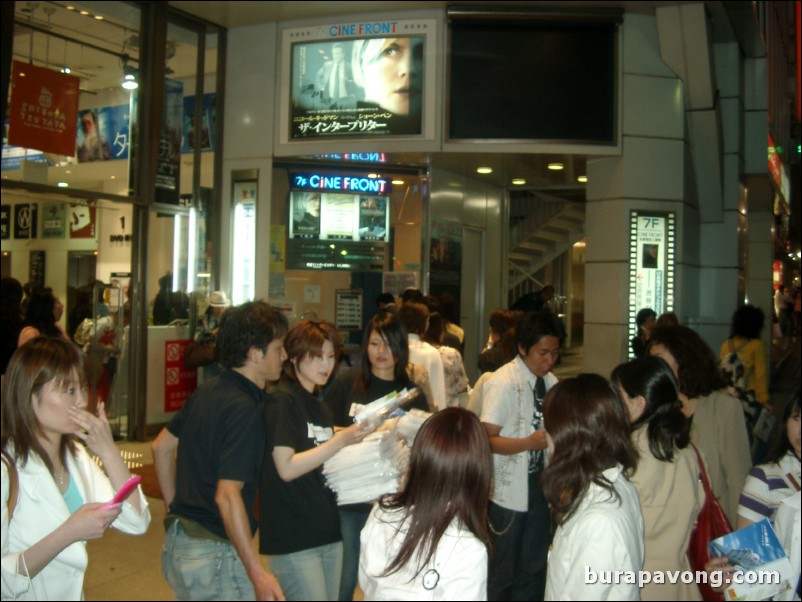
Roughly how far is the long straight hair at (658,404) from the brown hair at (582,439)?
442 mm

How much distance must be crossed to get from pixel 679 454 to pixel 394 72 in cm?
707

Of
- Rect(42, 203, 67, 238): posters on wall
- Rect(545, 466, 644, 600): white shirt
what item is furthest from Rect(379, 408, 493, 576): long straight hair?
Rect(42, 203, 67, 238): posters on wall

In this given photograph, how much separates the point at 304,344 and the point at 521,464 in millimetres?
1745

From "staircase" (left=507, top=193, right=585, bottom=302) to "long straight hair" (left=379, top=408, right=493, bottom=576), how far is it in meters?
10.7

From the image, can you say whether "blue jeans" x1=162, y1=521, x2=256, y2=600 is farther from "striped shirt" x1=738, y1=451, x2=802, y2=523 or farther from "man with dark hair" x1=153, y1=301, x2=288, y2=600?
"striped shirt" x1=738, y1=451, x2=802, y2=523

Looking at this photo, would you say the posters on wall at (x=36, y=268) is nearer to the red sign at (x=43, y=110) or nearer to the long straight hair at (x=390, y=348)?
the red sign at (x=43, y=110)

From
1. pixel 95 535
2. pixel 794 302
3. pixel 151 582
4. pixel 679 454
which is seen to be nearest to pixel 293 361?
pixel 95 535

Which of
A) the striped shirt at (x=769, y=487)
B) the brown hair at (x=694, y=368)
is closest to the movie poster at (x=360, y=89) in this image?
the brown hair at (x=694, y=368)

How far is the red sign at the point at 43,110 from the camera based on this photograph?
7.96m

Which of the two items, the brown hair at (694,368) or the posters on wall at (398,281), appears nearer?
the brown hair at (694,368)

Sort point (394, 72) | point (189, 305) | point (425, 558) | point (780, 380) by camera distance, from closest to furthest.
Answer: point (425, 558)
point (394, 72)
point (189, 305)
point (780, 380)

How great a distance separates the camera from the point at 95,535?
2295 millimetres

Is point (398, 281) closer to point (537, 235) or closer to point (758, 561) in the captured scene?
point (537, 235)

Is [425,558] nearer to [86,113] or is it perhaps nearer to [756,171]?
[86,113]
